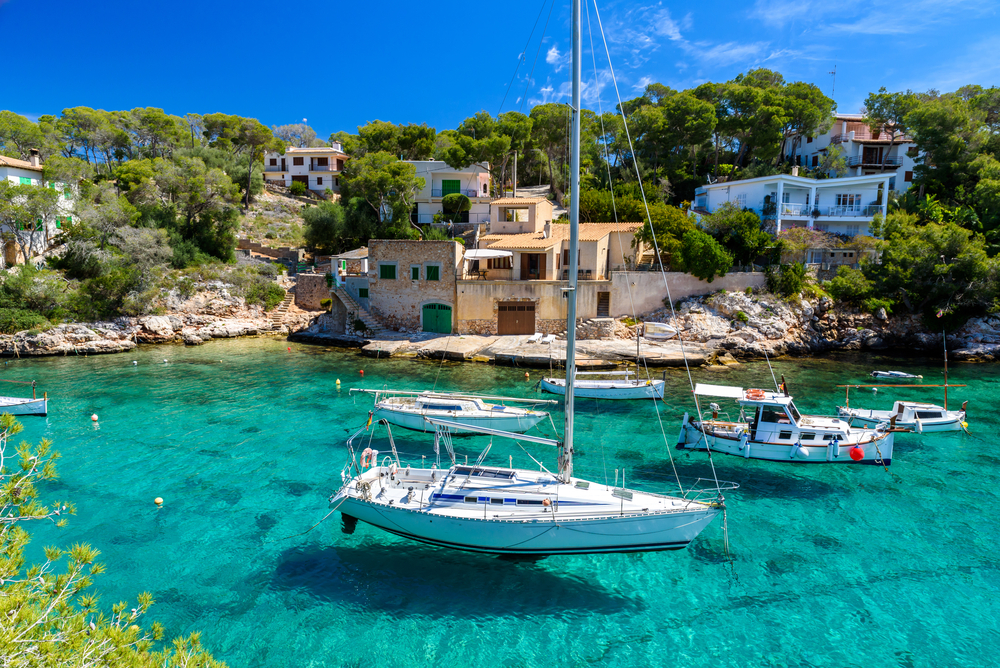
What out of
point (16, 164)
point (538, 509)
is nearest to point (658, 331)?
point (538, 509)

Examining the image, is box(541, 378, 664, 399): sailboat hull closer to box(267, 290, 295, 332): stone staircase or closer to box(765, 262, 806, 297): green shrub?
box(765, 262, 806, 297): green shrub

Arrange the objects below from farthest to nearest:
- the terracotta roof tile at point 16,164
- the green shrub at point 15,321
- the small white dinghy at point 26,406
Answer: the terracotta roof tile at point 16,164
the green shrub at point 15,321
the small white dinghy at point 26,406

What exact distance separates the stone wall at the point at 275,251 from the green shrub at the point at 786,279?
39629 millimetres

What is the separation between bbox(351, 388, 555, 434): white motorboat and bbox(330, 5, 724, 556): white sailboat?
21.1 ft

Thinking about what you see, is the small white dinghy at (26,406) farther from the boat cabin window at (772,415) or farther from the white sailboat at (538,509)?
the boat cabin window at (772,415)

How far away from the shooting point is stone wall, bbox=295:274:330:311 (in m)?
43.7

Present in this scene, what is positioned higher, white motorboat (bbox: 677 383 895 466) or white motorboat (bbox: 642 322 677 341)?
white motorboat (bbox: 642 322 677 341)

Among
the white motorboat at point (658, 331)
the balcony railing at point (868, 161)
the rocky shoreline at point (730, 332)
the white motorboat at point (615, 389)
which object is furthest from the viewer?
the balcony railing at point (868, 161)

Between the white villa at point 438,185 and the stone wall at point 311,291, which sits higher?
the white villa at point 438,185

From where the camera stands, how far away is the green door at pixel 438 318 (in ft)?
128

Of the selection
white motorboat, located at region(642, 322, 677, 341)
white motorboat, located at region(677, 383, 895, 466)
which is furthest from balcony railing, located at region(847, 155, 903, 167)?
white motorboat, located at region(677, 383, 895, 466)

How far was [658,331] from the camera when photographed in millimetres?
36625

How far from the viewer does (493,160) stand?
178 ft

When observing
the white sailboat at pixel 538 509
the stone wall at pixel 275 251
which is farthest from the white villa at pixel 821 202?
the stone wall at pixel 275 251
